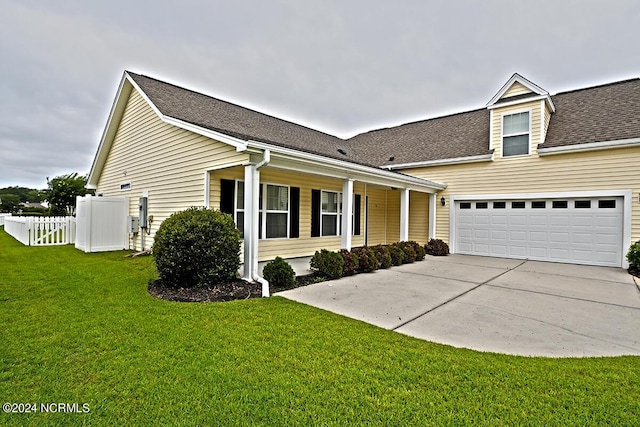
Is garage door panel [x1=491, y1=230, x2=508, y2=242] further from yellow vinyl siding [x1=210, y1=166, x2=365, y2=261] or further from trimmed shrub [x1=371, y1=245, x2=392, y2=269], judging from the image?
yellow vinyl siding [x1=210, y1=166, x2=365, y2=261]

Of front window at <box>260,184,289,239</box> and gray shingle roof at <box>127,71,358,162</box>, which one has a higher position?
gray shingle roof at <box>127,71,358,162</box>

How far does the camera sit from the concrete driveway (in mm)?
3799

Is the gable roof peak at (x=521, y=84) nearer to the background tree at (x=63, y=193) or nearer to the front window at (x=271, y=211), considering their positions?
the front window at (x=271, y=211)

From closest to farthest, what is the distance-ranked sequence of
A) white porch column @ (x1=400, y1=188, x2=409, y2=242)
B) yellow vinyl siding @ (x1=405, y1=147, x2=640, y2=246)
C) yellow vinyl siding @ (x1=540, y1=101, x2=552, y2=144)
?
yellow vinyl siding @ (x1=405, y1=147, x2=640, y2=246)
yellow vinyl siding @ (x1=540, y1=101, x2=552, y2=144)
white porch column @ (x1=400, y1=188, x2=409, y2=242)

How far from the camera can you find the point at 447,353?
337 centimetres

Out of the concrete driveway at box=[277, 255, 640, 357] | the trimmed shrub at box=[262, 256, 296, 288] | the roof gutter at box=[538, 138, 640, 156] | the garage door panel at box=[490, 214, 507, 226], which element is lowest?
the concrete driveway at box=[277, 255, 640, 357]

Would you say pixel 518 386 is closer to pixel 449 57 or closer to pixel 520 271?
pixel 520 271

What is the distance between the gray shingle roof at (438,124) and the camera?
9.77 m

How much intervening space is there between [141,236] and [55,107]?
1710cm

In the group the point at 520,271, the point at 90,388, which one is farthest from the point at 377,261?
the point at 90,388

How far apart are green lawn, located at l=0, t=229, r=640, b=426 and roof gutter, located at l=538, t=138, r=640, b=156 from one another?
29.1ft

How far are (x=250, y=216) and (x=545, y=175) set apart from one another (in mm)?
10023

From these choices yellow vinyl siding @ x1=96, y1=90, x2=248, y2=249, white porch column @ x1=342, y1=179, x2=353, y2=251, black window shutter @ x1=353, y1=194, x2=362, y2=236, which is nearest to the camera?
yellow vinyl siding @ x1=96, y1=90, x2=248, y2=249

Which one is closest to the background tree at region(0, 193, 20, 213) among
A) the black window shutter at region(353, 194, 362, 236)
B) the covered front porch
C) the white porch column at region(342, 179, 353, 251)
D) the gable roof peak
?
the covered front porch
